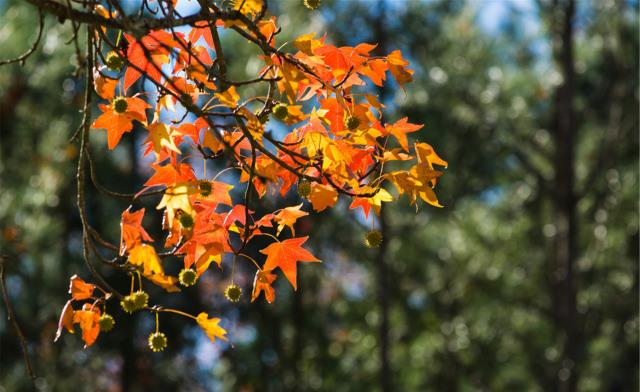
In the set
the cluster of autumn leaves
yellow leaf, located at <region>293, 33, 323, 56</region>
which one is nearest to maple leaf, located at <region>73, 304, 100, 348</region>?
the cluster of autumn leaves

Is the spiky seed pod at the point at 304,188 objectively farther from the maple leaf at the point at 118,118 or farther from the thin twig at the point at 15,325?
the thin twig at the point at 15,325

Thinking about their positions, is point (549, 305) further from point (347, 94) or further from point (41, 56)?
point (347, 94)

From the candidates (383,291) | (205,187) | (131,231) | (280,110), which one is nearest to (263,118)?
(280,110)

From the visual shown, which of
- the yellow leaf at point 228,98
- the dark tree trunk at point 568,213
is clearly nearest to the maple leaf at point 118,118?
the yellow leaf at point 228,98

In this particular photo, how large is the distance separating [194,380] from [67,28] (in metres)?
2.87

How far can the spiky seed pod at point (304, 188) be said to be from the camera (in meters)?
1.16

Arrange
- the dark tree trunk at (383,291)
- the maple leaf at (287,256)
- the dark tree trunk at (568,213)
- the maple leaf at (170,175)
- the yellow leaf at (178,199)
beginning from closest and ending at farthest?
the yellow leaf at (178,199)
the maple leaf at (170,175)
the maple leaf at (287,256)
the dark tree trunk at (568,213)
the dark tree trunk at (383,291)

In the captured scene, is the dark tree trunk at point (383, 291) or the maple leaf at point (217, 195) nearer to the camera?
the maple leaf at point (217, 195)

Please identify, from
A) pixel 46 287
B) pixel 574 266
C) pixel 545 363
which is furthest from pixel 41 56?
pixel 545 363

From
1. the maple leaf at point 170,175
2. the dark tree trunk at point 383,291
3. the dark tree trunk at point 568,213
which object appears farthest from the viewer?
the dark tree trunk at point 383,291

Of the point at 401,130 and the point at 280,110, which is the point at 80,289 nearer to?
the point at 280,110

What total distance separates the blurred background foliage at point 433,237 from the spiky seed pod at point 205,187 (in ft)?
9.55

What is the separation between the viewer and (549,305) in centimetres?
624

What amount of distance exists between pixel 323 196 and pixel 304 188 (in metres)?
0.07
